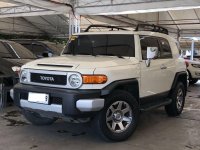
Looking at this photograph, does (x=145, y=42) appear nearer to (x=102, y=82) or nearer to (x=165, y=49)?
(x=165, y=49)

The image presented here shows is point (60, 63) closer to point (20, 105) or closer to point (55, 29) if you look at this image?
Answer: point (20, 105)

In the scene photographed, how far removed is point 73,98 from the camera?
161 inches

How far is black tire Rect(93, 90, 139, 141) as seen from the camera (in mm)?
4367

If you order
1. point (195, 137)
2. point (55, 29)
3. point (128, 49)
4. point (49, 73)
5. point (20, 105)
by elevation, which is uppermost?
point (55, 29)

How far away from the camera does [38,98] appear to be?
442cm

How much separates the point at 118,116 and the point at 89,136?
587 millimetres

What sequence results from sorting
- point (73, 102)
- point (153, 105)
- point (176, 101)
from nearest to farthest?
point (73, 102) → point (153, 105) → point (176, 101)

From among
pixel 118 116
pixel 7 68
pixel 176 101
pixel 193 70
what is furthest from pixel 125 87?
pixel 193 70

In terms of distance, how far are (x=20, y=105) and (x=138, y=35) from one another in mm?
2248

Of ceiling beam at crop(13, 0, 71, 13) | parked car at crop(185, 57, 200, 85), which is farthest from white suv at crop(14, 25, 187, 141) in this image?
parked car at crop(185, 57, 200, 85)

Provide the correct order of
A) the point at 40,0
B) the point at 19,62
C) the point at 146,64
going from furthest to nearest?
the point at 40,0
the point at 19,62
the point at 146,64

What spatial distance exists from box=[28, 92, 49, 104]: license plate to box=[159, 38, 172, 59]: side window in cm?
250

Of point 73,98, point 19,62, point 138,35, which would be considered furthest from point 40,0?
point 73,98

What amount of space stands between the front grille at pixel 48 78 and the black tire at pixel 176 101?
2.69 meters
